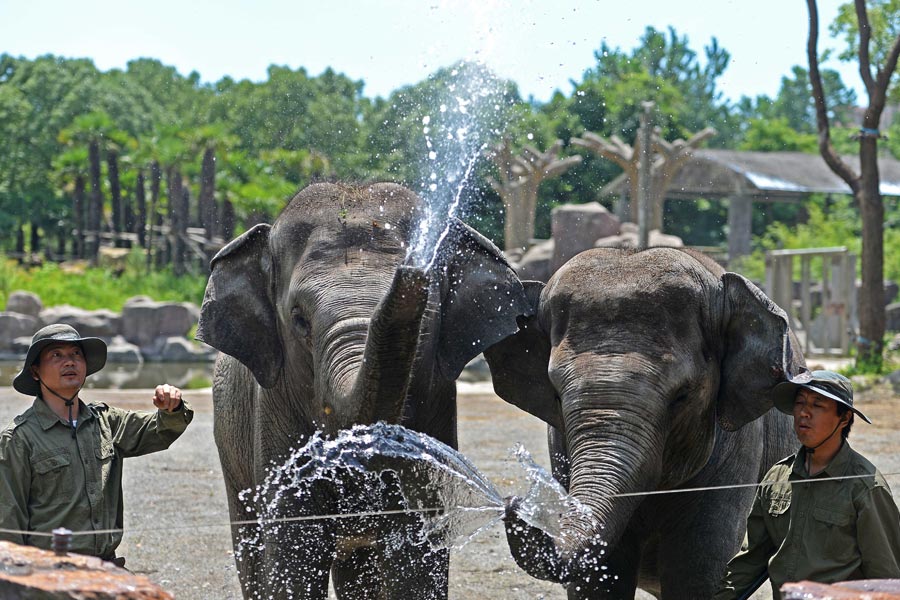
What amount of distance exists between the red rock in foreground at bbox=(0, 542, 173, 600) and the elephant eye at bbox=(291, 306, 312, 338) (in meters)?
2.05

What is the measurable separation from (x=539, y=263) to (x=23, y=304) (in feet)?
40.7

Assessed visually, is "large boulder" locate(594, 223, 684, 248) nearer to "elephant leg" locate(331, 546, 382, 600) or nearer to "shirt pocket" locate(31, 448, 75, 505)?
"elephant leg" locate(331, 546, 382, 600)

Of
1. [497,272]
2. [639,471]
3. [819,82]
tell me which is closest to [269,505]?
[497,272]

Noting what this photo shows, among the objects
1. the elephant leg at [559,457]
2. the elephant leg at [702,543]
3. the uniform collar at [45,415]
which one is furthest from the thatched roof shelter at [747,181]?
the uniform collar at [45,415]

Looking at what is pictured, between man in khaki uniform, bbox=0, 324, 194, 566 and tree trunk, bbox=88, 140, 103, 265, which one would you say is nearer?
man in khaki uniform, bbox=0, 324, 194, 566

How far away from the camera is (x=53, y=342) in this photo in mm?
4816

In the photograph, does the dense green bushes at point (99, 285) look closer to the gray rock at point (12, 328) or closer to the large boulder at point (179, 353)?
the gray rock at point (12, 328)

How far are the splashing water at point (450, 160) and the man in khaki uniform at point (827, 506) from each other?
1.61 metres

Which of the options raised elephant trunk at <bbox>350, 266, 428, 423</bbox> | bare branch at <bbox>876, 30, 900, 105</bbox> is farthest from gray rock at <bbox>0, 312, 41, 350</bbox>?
raised elephant trunk at <bbox>350, 266, 428, 423</bbox>

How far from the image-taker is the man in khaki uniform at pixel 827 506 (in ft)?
14.3

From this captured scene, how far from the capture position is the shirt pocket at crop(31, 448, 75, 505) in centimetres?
476

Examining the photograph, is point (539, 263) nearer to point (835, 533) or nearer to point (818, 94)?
point (818, 94)

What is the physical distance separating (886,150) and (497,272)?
6016 cm

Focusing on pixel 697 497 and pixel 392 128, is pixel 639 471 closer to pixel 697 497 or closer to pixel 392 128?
pixel 697 497
